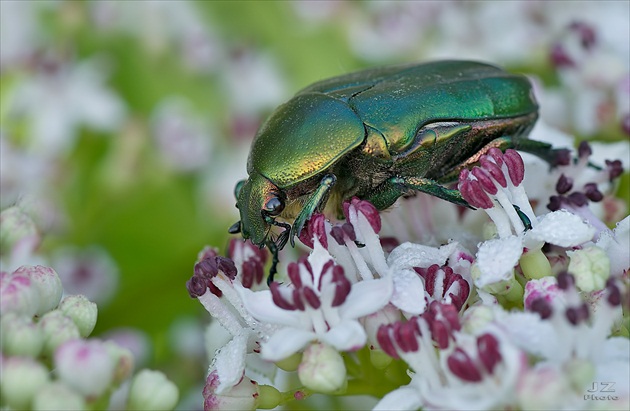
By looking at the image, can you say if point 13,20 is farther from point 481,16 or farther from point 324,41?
point 481,16

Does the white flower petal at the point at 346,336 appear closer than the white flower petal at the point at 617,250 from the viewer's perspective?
Yes

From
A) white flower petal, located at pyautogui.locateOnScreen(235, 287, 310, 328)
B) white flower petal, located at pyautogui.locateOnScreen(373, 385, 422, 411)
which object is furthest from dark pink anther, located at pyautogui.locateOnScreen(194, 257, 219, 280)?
white flower petal, located at pyautogui.locateOnScreen(373, 385, 422, 411)

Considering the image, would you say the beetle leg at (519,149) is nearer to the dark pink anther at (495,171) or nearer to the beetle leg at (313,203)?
the dark pink anther at (495,171)

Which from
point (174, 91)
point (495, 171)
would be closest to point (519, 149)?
point (495, 171)

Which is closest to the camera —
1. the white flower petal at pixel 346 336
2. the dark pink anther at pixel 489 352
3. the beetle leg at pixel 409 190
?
the dark pink anther at pixel 489 352

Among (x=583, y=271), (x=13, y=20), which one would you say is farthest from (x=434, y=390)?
(x=13, y=20)

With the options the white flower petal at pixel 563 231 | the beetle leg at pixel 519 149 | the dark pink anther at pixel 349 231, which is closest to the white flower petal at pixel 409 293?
the dark pink anther at pixel 349 231

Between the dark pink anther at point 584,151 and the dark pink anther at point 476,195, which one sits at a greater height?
the dark pink anther at point 476,195
